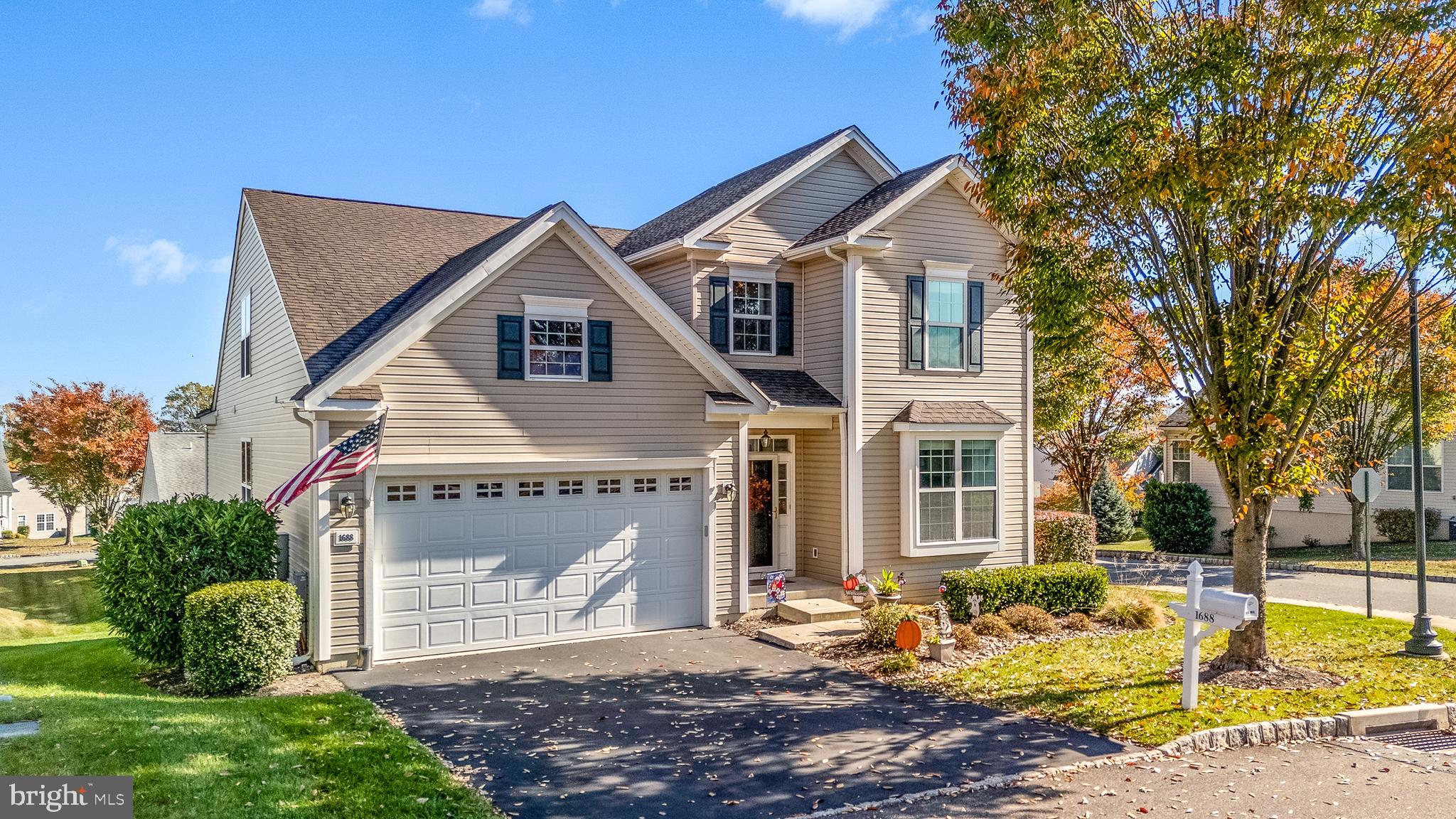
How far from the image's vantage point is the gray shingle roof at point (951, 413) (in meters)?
16.2

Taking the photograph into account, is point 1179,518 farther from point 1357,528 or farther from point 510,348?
point 510,348

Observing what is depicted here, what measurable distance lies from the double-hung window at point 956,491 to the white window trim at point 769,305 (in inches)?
128

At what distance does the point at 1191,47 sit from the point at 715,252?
810 centimetres

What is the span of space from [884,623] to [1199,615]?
4.14 m

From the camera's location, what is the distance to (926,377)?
16812 millimetres

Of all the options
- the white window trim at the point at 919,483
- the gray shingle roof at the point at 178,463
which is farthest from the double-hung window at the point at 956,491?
the gray shingle roof at the point at 178,463

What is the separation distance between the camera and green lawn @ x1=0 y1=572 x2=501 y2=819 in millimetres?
6789

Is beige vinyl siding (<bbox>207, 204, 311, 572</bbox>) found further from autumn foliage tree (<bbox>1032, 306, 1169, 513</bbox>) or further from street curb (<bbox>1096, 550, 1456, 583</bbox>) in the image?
street curb (<bbox>1096, 550, 1456, 583</bbox>)

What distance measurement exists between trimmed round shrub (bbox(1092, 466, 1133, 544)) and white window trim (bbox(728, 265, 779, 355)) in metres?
17.9

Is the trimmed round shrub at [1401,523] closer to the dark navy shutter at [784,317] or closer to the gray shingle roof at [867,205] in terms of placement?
the gray shingle roof at [867,205]

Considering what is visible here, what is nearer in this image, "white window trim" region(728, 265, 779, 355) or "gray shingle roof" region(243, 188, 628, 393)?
"gray shingle roof" region(243, 188, 628, 393)

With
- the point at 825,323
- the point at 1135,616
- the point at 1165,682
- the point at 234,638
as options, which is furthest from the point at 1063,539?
the point at 234,638

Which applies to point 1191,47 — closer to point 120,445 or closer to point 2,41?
point 2,41

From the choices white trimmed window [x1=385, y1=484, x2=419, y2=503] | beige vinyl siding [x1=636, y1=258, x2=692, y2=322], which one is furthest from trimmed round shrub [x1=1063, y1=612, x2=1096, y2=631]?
white trimmed window [x1=385, y1=484, x2=419, y2=503]
